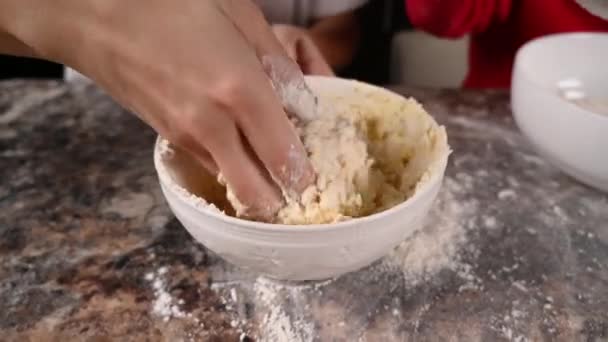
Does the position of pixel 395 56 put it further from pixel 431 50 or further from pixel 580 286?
pixel 580 286

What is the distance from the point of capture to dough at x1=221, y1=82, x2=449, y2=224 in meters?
0.63

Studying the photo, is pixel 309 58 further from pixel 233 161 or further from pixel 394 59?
pixel 394 59

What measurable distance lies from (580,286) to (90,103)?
0.67 meters

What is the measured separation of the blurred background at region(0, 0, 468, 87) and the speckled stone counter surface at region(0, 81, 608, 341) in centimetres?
44

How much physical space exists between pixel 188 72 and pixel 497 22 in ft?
2.39

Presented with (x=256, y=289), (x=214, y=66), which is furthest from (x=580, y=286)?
(x=214, y=66)

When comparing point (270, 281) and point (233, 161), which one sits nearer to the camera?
point (233, 161)

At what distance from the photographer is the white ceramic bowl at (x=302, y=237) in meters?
0.58

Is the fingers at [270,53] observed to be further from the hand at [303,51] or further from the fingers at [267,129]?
the hand at [303,51]

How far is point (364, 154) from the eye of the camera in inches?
26.6

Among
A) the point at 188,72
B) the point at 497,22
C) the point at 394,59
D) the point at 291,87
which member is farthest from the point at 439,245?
the point at 394,59

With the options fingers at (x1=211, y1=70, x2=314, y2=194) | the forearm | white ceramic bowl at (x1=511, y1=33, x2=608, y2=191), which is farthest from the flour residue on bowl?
the forearm

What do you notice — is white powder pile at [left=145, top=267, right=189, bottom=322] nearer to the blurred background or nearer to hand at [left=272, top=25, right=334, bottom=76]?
hand at [left=272, top=25, right=334, bottom=76]

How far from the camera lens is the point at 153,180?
32.8 inches
